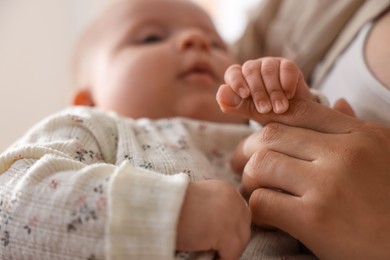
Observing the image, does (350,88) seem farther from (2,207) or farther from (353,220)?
(2,207)

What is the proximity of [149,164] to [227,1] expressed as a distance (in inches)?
64.9

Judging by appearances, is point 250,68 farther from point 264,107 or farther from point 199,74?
point 199,74

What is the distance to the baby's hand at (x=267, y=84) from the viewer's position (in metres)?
0.59

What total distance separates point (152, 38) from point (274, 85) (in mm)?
548

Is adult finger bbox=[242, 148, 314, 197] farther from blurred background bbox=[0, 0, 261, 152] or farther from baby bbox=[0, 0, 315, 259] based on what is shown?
blurred background bbox=[0, 0, 261, 152]

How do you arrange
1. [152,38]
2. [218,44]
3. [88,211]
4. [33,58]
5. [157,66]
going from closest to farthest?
[88,211]
[157,66]
[152,38]
[218,44]
[33,58]

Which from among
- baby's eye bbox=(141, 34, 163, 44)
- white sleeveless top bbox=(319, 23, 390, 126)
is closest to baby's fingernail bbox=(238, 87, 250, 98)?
white sleeveless top bbox=(319, 23, 390, 126)

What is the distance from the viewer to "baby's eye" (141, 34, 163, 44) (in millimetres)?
1076

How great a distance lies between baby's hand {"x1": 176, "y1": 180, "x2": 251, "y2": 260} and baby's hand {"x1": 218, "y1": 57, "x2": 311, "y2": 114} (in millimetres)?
143

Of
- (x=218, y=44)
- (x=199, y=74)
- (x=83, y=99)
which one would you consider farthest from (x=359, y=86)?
(x=83, y=99)

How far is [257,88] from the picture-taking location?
1.98 feet

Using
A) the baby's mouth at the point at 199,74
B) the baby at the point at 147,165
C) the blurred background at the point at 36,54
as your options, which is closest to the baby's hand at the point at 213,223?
the baby at the point at 147,165

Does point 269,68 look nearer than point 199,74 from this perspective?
Yes

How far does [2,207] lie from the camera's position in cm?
51
